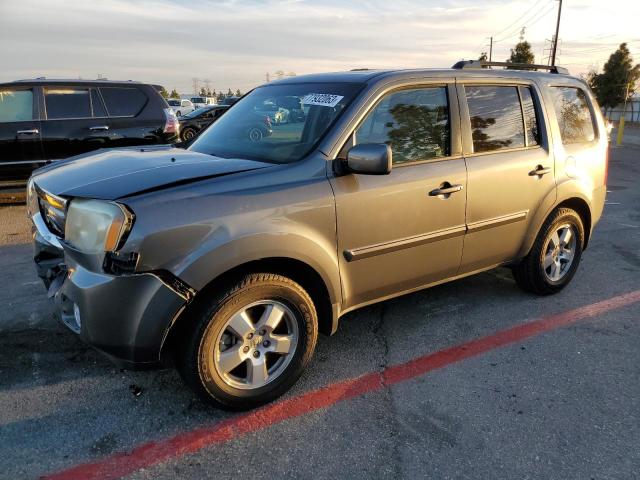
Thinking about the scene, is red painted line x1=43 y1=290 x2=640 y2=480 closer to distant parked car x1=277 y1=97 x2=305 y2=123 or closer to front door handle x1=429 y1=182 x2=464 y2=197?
front door handle x1=429 y1=182 x2=464 y2=197

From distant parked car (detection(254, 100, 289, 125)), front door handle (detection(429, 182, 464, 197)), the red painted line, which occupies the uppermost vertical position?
distant parked car (detection(254, 100, 289, 125))

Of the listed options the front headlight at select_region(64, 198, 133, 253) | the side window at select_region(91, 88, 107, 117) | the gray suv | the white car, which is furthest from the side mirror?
the white car

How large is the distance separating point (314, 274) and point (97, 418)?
1.37 metres

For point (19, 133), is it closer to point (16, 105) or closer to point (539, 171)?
point (16, 105)

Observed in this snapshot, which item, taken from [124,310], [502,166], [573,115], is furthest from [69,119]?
[573,115]

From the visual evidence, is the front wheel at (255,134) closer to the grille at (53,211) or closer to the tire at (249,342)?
the tire at (249,342)

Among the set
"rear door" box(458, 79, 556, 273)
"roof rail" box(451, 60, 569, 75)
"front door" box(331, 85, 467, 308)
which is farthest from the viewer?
"roof rail" box(451, 60, 569, 75)

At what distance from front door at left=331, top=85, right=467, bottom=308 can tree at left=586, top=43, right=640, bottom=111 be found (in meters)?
46.3

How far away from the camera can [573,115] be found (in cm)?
420

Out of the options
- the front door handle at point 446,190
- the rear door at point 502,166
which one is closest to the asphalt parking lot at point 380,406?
the rear door at point 502,166

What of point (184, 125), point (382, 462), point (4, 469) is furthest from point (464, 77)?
point (184, 125)

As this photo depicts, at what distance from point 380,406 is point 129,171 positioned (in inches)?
73.1

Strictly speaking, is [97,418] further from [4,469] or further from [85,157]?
[85,157]

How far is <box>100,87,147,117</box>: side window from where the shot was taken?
769 centimetres
